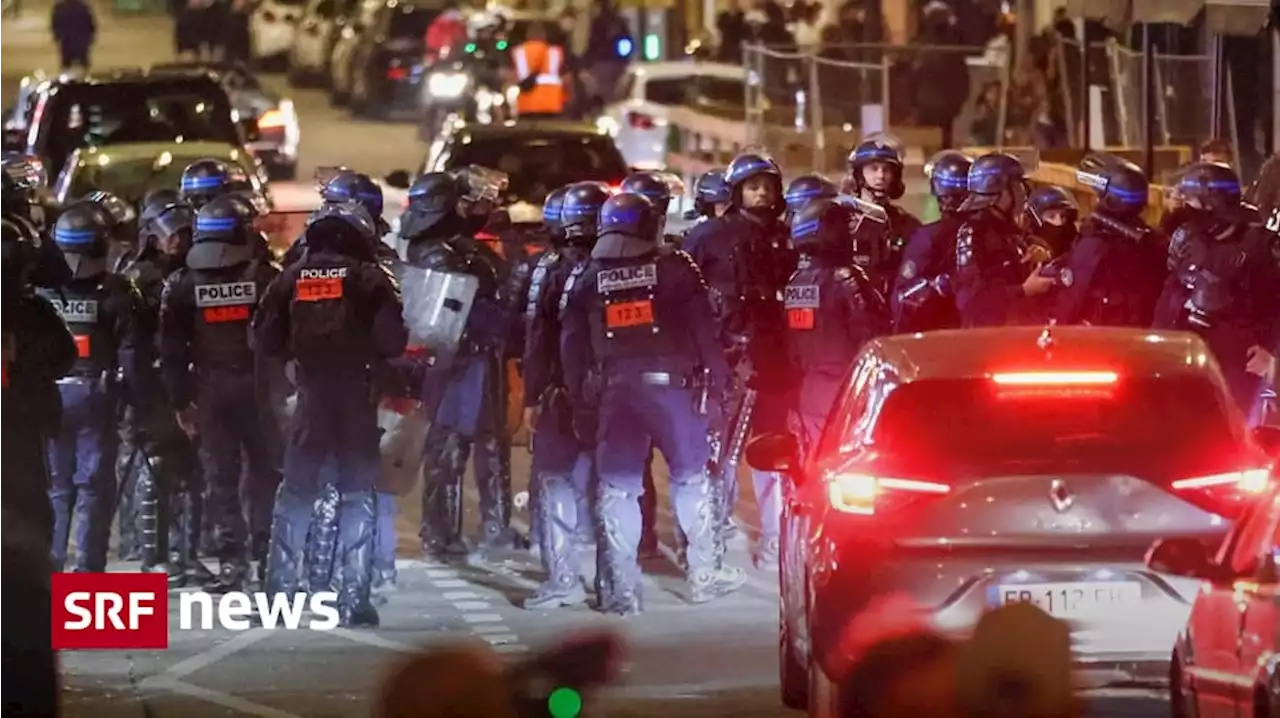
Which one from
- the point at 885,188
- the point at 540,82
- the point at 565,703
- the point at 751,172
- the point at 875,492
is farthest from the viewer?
the point at 540,82

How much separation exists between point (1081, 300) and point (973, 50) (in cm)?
1438

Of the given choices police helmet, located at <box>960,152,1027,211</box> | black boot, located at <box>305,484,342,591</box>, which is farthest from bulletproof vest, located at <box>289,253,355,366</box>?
police helmet, located at <box>960,152,1027,211</box>

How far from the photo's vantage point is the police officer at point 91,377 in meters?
12.5

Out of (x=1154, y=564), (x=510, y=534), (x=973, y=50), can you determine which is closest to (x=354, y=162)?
(x=973, y=50)

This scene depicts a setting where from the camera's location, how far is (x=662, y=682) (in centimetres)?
1075

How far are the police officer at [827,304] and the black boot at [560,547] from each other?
3.73 feet

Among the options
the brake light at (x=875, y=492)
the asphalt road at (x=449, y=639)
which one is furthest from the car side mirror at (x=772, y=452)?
the brake light at (x=875, y=492)

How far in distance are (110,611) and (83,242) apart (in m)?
1.63

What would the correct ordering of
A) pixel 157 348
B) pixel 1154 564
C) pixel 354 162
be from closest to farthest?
pixel 1154 564 → pixel 157 348 → pixel 354 162

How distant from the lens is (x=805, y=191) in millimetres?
13453

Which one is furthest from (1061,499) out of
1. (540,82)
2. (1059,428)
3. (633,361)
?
(540,82)

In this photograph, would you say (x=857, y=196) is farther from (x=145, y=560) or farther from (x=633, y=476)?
(x=145, y=560)

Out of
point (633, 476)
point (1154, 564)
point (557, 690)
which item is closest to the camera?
point (1154, 564)

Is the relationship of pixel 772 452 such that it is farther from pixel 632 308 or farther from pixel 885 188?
pixel 885 188
